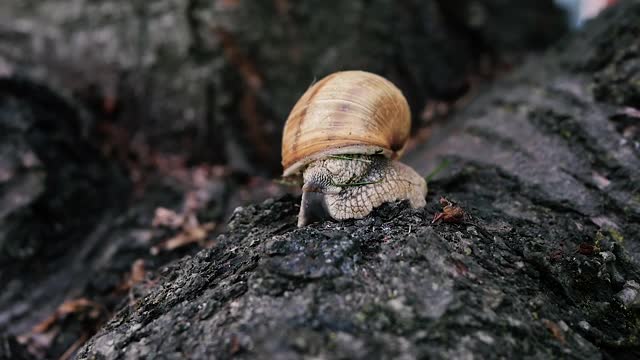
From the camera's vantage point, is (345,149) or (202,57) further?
(202,57)

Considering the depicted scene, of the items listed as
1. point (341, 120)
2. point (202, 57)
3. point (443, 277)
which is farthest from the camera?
point (202, 57)

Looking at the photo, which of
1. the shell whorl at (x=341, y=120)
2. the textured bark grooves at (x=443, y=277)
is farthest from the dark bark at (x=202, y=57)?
the shell whorl at (x=341, y=120)

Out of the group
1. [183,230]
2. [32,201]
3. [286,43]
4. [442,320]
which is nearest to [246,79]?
[286,43]

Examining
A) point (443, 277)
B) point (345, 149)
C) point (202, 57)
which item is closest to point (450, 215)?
point (443, 277)

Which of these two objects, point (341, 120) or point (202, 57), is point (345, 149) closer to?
point (341, 120)

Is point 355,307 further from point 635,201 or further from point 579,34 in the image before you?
point 579,34

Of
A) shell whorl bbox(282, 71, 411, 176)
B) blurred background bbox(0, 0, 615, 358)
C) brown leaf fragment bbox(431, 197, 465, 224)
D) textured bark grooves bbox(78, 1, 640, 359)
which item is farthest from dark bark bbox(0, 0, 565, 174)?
brown leaf fragment bbox(431, 197, 465, 224)
